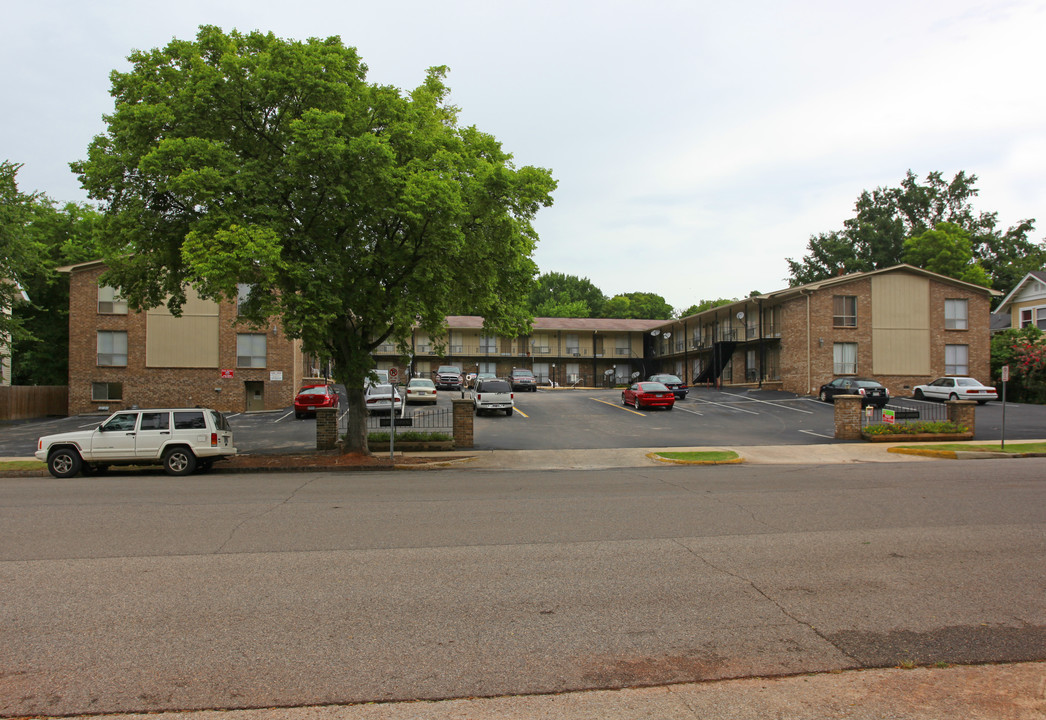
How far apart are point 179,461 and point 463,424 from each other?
853cm

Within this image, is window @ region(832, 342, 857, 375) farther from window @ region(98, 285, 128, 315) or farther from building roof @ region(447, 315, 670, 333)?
window @ region(98, 285, 128, 315)

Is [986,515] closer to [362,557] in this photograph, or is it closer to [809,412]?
[362,557]

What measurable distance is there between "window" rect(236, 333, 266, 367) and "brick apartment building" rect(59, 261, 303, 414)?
53mm

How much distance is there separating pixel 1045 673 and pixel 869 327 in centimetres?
4104

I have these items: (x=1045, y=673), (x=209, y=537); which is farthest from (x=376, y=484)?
(x=1045, y=673)

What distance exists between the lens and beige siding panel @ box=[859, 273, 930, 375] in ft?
136

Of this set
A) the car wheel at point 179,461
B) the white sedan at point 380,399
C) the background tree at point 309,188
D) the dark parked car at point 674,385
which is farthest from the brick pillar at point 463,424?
the dark parked car at point 674,385

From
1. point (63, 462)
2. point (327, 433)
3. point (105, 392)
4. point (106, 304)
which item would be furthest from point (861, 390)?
point (106, 304)

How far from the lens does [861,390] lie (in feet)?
110

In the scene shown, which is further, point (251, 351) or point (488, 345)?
point (488, 345)

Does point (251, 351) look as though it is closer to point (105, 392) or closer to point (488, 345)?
point (105, 392)

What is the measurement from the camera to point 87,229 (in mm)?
19031

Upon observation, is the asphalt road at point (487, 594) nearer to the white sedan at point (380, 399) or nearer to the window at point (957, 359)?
the white sedan at point (380, 399)

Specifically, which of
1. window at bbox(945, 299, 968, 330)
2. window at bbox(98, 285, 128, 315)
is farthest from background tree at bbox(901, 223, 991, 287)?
window at bbox(98, 285, 128, 315)
